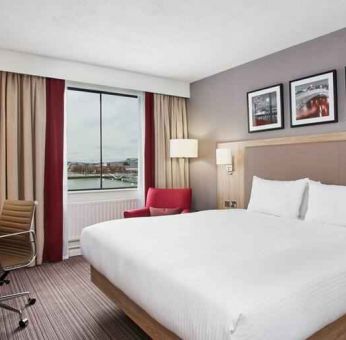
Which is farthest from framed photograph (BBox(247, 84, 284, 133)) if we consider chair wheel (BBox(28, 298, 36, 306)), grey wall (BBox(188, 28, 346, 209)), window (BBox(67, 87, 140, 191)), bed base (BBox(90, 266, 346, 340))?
chair wheel (BBox(28, 298, 36, 306))

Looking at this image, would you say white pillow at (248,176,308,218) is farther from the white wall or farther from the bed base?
the white wall

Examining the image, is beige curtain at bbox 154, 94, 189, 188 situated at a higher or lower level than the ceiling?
lower

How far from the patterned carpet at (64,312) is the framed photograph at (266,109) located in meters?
2.76

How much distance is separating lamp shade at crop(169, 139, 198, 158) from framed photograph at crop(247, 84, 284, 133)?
1.01 meters

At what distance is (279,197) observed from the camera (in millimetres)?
3250

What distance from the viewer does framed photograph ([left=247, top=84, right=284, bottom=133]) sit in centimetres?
376

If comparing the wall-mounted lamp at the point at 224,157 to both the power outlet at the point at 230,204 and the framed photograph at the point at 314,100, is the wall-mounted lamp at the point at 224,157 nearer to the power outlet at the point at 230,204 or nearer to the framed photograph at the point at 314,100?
the power outlet at the point at 230,204

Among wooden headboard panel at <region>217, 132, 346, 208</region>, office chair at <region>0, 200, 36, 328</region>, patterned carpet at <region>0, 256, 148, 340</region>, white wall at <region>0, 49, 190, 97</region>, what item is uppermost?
white wall at <region>0, 49, 190, 97</region>

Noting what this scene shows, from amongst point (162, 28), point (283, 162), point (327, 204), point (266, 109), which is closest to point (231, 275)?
point (327, 204)

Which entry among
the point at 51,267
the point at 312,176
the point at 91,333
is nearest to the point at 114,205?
the point at 51,267

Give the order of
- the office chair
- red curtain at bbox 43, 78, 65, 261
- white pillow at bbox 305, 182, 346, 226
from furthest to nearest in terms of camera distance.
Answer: red curtain at bbox 43, 78, 65, 261, white pillow at bbox 305, 182, 346, 226, the office chair

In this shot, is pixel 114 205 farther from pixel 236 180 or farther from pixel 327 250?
pixel 327 250

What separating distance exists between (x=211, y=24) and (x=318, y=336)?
2792mm

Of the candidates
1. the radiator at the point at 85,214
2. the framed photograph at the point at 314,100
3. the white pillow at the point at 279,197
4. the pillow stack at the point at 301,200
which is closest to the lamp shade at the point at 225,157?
the pillow stack at the point at 301,200
